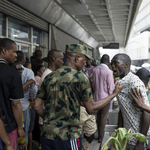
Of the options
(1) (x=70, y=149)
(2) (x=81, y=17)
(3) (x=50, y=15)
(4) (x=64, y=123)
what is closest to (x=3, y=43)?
(4) (x=64, y=123)

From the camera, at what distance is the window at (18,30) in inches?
254

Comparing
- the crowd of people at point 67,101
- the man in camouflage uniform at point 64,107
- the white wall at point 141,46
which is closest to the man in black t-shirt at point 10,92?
the crowd of people at point 67,101

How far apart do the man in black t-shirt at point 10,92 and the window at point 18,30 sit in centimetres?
377

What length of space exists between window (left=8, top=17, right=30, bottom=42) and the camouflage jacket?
4690 millimetres

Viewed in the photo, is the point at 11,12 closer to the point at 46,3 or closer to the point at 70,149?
the point at 46,3

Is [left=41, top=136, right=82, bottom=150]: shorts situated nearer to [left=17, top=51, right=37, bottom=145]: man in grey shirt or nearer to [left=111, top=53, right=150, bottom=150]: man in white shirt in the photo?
[left=111, top=53, right=150, bottom=150]: man in white shirt

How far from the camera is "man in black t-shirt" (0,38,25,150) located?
2672 mm

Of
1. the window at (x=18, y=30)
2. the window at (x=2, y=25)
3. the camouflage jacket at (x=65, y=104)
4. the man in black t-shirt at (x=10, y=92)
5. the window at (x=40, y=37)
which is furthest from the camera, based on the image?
the window at (x=40, y=37)

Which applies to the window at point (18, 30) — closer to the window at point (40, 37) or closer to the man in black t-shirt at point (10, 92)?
the window at point (40, 37)

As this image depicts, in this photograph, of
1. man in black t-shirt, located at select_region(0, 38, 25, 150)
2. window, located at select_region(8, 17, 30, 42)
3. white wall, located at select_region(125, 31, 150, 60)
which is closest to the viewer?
man in black t-shirt, located at select_region(0, 38, 25, 150)

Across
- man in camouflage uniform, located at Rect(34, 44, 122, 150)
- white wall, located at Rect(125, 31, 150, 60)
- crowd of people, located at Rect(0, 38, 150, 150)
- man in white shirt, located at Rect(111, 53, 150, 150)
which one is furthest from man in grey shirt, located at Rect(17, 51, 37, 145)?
white wall, located at Rect(125, 31, 150, 60)

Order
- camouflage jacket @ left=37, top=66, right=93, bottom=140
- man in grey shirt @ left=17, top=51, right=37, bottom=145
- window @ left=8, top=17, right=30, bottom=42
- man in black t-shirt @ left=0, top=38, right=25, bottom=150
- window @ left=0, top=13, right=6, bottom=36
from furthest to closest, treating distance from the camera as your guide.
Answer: window @ left=8, top=17, right=30, bottom=42 < window @ left=0, top=13, right=6, bottom=36 < man in grey shirt @ left=17, top=51, right=37, bottom=145 < man in black t-shirt @ left=0, top=38, right=25, bottom=150 < camouflage jacket @ left=37, top=66, right=93, bottom=140

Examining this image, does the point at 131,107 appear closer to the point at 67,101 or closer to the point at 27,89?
the point at 67,101

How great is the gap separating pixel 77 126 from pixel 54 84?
54cm
